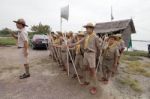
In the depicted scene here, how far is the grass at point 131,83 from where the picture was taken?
831 cm

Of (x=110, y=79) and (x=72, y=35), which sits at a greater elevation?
(x=72, y=35)

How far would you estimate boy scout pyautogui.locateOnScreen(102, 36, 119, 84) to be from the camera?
7.71 m

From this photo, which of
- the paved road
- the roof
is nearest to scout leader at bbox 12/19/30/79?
the paved road

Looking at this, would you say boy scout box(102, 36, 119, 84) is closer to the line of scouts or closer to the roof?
the line of scouts

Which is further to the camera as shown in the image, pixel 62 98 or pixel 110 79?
pixel 110 79

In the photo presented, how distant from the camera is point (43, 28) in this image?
4262 centimetres

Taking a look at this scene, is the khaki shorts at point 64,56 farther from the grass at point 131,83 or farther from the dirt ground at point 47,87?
→ the grass at point 131,83

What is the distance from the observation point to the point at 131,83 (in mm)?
8727

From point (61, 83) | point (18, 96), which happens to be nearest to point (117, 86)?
point (61, 83)

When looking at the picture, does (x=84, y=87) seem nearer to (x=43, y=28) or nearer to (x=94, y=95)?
(x=94, y=95)

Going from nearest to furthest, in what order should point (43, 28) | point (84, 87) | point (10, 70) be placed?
point (84, 87), point (10, 70), point (43, 28)

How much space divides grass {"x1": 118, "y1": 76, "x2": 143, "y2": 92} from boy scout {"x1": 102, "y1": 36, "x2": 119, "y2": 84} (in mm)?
913

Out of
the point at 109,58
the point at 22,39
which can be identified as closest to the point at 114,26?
the point at 109,58

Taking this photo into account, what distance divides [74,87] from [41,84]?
112cm
